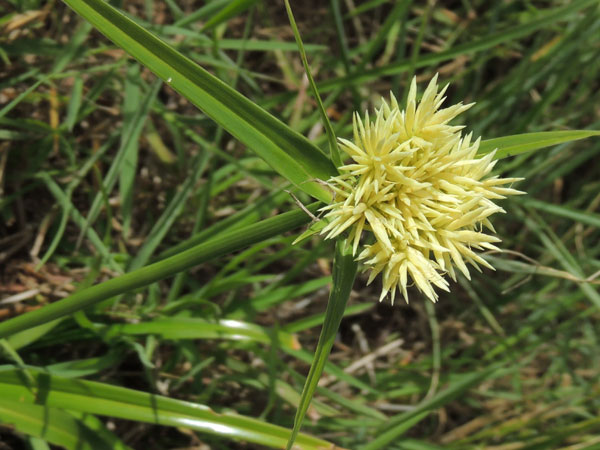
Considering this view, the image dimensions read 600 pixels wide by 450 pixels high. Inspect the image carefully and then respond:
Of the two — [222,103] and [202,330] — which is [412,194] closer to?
[222,103]

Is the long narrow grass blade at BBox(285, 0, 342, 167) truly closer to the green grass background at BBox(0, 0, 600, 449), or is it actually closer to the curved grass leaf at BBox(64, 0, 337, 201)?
the curved grass leaf at BBox(64, 0, 337, 201)

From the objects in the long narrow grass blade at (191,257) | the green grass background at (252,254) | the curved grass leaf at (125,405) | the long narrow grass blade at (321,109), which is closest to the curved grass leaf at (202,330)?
the green grass background at (252,254)

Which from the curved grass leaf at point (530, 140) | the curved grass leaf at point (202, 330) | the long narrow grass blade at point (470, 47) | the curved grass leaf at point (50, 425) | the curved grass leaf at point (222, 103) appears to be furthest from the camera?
the long narrow grass blade at point (470, 47)

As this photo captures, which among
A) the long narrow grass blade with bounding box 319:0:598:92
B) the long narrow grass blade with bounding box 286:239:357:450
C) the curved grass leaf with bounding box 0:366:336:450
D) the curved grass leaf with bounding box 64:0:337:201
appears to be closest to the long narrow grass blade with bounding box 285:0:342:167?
the curved grass leaf with bounding box 64:0:337:201

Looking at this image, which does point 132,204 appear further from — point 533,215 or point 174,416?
point 533,215

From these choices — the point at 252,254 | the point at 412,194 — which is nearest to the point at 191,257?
the point at 412,194

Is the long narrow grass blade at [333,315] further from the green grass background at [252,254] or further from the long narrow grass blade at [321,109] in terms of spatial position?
the green grass background at [252,254]
